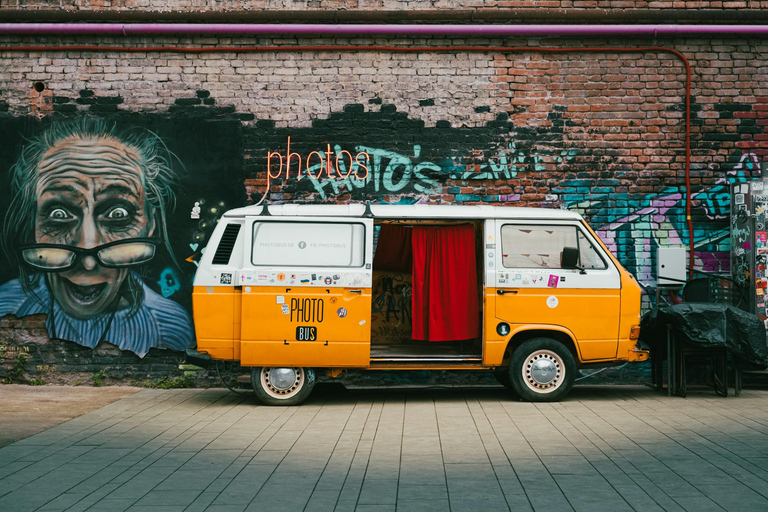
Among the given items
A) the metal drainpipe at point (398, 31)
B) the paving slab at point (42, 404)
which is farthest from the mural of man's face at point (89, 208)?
the metal drainpipe at point (398, 31)

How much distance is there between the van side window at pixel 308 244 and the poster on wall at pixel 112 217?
2113mm

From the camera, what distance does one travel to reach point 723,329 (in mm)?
9539

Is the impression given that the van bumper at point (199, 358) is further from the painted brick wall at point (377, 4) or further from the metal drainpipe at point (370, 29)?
the painted brick wall at point (377, 4)

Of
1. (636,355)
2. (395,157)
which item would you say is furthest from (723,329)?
(395,157)

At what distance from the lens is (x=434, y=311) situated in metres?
9.55

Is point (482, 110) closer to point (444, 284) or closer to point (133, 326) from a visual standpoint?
point (444, 284)

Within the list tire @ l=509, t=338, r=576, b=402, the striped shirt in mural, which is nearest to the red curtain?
tire @ l=509, t=338, r=576, b=402

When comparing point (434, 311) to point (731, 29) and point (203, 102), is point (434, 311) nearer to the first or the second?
point (203, 102)

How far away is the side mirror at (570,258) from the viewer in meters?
9.20

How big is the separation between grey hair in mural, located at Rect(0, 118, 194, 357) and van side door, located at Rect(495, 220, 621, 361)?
15.0 ft

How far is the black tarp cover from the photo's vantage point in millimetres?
9508

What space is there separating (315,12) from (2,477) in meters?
7.49

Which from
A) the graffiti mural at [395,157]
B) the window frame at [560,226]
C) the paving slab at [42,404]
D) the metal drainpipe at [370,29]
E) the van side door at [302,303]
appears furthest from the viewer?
the graffiti mural at [395,157]

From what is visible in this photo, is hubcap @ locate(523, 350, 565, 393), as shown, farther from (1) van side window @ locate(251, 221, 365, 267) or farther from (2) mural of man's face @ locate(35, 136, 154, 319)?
(2) mural of man's face @ locate(35, 136, 154, 319)
